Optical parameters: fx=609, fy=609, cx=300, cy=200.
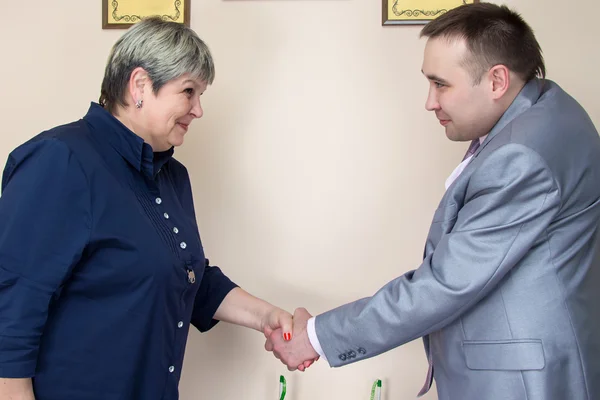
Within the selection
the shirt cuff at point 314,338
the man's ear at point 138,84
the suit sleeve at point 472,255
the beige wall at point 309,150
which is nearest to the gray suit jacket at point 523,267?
the suit sleeve at point 472,255

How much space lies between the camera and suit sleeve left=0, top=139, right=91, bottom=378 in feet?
3.67

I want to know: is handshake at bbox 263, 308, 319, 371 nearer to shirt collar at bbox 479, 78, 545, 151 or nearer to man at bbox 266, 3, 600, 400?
man at bbox 266, 3, 600, 400

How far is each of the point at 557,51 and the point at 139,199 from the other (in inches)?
53.9

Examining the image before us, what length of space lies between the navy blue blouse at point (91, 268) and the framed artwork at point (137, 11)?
2.36ft

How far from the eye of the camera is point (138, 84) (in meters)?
1.40

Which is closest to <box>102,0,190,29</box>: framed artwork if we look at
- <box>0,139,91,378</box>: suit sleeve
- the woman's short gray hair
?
the woman's short gray hair

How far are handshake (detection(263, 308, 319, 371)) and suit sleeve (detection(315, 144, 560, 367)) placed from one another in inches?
7.8

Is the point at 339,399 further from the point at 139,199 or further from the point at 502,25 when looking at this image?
the point at 502,25

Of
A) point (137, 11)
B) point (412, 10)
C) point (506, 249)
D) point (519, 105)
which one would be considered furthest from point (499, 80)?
point (137, 11)

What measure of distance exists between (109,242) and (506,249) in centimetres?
80

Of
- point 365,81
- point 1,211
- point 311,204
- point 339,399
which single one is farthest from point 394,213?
point 1,211

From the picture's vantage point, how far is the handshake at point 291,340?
5.20 ft

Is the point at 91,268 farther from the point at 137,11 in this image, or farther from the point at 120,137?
the point at 137,11

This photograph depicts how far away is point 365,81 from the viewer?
6.36 ft
